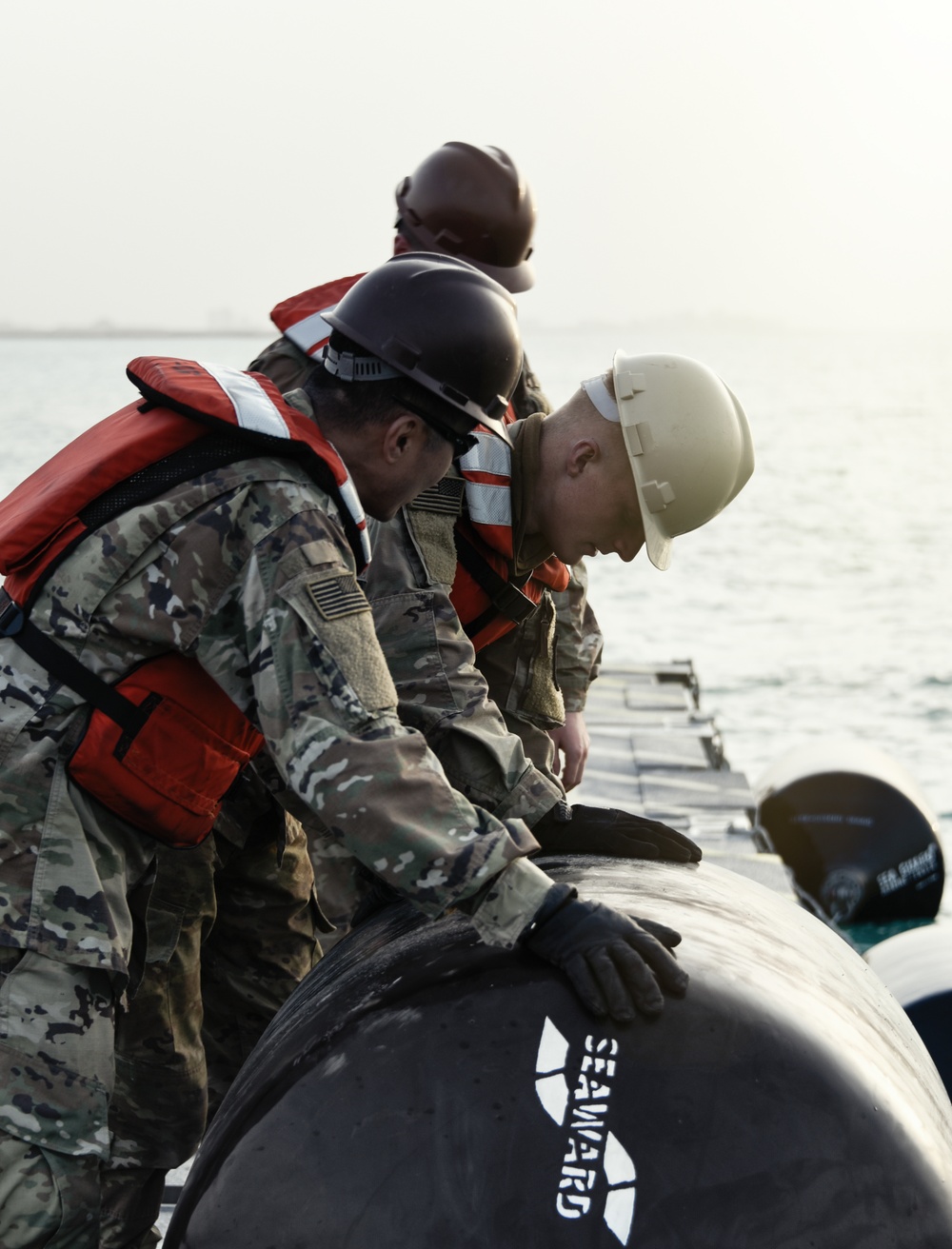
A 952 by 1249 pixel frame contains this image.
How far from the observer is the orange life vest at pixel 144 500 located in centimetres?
238

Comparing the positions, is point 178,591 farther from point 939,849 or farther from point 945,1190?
point 939,849

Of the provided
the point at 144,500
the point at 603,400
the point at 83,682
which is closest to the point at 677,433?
the point at 603,400

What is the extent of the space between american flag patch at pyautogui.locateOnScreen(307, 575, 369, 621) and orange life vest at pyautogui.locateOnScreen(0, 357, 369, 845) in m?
0.19

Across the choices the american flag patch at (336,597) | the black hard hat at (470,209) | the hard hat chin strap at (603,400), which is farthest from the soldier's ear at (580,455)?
the black hard hat at (470,209)

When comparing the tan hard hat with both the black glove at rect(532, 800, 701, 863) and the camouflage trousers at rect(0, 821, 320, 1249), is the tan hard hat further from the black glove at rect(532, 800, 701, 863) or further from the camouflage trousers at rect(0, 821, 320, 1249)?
the camouflage trousers at rect(0, 821, 320, 1249)

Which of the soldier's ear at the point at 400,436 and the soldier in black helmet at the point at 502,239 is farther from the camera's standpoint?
the soldier in black helmet at the point at 502,239

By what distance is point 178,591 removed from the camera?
7.66 feet

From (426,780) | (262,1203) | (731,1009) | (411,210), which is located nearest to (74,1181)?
(262,1203)

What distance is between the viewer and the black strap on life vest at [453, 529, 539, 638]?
3.19 meters

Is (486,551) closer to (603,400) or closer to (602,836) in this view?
(603,400)

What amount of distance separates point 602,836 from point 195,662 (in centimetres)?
98

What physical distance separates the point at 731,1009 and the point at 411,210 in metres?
3.11

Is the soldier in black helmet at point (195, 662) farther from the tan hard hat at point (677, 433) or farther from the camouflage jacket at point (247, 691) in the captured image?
the tan hard hat at point (677, 433)

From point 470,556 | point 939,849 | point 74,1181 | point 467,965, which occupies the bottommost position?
point 939,849
